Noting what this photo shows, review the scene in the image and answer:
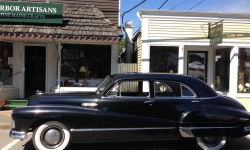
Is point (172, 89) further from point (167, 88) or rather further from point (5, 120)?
point (5, 120)

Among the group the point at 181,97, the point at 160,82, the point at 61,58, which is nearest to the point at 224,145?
the point at 181,97

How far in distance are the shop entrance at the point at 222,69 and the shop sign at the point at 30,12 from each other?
6464 mm

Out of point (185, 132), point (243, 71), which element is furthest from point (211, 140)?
point (243, 71)

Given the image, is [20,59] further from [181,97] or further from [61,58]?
[181,97]

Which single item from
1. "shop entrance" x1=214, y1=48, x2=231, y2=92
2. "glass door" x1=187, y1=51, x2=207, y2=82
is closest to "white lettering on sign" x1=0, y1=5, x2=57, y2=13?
"glass door" x1=187, y1=51, x2=207, y2=82

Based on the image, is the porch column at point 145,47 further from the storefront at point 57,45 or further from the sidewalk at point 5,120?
the sidewalk at point 5,120

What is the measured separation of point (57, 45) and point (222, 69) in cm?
664

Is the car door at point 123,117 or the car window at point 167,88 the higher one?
the car window at point 167,88

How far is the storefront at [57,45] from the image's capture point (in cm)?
885

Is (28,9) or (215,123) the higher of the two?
(28,9)

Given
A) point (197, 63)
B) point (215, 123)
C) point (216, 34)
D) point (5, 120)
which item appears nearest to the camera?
point (215, 123)

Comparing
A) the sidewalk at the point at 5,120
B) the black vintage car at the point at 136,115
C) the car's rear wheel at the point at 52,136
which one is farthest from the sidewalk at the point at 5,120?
the car's rear wheel at the point at 52,136

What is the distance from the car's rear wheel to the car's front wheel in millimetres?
2680

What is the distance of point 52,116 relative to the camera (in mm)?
4652
